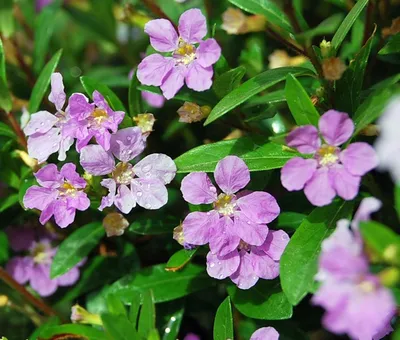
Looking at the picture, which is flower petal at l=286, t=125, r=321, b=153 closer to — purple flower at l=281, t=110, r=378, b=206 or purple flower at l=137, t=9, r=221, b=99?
purple flower at l=281, t=110, r=378, b=206

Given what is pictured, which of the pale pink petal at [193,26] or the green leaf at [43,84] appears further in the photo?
the green leaf at [43,84]

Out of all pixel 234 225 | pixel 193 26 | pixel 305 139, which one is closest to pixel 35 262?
pixel 234 225

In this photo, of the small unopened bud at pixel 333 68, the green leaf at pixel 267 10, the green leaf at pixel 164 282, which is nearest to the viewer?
the small unopened bud at pixel 333 68

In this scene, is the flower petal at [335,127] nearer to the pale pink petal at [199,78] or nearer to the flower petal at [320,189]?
the flower petal at [320,189]

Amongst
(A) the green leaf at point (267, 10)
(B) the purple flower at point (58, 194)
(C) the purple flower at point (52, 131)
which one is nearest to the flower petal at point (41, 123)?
(C) the purple flower at point (52, 131)

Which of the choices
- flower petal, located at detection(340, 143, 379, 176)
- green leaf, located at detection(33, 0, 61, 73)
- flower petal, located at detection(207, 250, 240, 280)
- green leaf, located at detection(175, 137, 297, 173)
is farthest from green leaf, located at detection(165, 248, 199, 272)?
green leaf, located at detection(33, 0, 61, 73)

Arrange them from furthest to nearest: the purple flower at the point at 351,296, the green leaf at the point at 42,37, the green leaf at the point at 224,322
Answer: the green leaf at the point at 42,37 → the green leaf at the point at 224,322 → the purple flower at the point at 351,296
